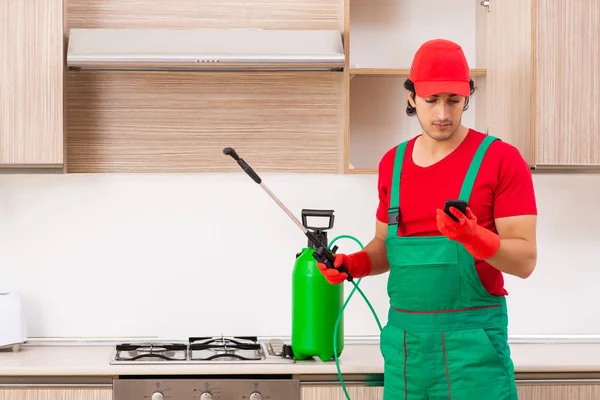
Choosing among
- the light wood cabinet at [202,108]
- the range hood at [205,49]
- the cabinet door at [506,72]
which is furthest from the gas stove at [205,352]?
the cabinet door at [506,72]

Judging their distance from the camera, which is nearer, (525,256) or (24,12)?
(525,256)

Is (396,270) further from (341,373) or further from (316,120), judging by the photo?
(316,120)

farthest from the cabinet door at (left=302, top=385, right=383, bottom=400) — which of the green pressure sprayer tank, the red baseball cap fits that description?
the red baseball cap

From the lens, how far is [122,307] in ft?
9.27

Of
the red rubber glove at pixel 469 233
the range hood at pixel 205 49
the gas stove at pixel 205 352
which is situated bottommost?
the gas stove at pixel 205 352

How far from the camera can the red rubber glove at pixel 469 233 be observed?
1743 millimetres

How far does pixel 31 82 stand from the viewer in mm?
2459

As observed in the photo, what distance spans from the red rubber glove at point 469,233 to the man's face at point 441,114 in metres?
0.31

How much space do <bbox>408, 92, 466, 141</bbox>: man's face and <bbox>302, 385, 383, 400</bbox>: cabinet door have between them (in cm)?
82

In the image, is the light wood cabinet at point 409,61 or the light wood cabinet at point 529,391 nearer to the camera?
the light wood cabinet at point 529,391

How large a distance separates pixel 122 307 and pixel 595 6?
6.40 feet

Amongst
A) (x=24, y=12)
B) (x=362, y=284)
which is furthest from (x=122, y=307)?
(x=24, y=12)

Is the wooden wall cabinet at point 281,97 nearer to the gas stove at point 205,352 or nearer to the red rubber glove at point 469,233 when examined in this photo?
the gas stove at point 205,352

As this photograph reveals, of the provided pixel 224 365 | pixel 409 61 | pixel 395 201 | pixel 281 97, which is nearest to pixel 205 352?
pixel 224 365
